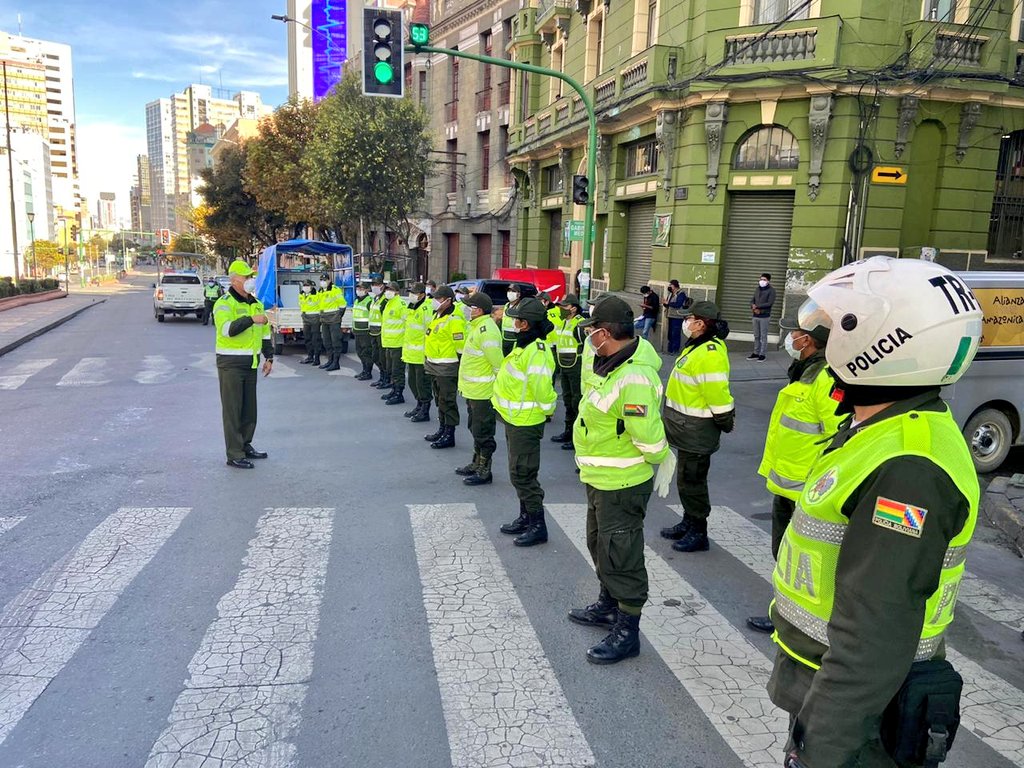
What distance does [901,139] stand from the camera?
51.4ft

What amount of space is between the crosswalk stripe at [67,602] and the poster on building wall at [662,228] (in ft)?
47.8

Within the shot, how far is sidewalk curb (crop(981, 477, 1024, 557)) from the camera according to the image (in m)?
6.17

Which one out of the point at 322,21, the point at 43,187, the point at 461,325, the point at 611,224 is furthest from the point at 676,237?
the point at 43,187

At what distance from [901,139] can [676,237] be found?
207 inches

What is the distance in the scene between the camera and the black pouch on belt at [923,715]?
180 cm

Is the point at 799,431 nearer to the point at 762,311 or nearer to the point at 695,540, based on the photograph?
the point at 695,540

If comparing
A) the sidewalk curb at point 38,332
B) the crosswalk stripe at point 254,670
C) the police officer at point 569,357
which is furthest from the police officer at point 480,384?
the sidewalk curb at point 38,332

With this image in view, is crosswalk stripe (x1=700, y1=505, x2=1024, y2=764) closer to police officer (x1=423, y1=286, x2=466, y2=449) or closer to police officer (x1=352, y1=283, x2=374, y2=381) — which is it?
police officer (x1=423, y1=286, x2=466, y2=449)

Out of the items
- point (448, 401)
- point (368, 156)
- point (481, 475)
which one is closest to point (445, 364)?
point (448, 401)

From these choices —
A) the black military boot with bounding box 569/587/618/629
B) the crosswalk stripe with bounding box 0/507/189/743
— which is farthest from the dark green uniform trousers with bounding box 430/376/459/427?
the black military boot with bounding box 569/587/618/629

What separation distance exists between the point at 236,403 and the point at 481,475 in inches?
112

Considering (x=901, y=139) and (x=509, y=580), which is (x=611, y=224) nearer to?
(x=901, y=139)

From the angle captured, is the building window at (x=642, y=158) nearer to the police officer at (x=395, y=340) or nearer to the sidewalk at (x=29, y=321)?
the police officer at (x=395, y=340)

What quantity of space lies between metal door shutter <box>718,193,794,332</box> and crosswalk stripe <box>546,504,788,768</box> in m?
13.3
